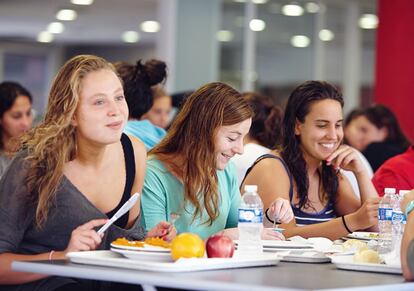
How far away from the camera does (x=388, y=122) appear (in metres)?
6.47

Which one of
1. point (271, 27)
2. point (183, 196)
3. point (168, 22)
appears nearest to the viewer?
point (183, 196)

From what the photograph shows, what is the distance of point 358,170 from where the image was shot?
425 centimetres


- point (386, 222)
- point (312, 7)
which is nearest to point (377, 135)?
point (386, 222)

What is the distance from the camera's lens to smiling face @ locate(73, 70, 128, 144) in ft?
9.96

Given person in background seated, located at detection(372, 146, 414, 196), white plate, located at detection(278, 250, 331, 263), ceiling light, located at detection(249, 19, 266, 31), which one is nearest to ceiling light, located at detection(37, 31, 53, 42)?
ceiling light, located at detection(249, 19, 266, 31)

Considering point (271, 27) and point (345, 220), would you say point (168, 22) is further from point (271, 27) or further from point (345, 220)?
point (345, 220)

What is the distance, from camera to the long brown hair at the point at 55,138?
115 inches

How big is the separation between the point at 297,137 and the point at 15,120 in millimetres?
1985

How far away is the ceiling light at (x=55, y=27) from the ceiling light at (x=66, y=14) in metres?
0.47

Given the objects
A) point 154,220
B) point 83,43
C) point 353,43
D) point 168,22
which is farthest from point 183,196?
point 83,43

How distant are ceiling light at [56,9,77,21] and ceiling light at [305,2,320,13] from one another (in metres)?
3.57

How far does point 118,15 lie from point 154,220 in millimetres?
10633

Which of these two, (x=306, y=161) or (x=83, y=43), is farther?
→ (x=83, y=43)

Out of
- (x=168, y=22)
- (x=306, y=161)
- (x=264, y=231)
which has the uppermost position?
(x=168, y=22)
